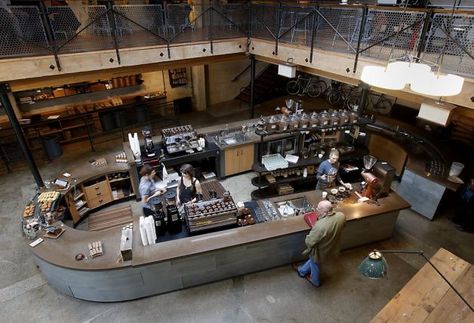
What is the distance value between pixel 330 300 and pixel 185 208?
2.79m

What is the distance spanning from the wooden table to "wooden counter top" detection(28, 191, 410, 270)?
4.94 ft

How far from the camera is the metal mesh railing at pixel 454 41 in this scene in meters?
4.67

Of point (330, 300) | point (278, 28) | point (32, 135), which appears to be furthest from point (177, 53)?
point (330, 300)

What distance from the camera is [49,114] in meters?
9.62

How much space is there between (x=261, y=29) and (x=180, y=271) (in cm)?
720

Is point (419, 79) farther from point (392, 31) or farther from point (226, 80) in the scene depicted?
point (226, 80)

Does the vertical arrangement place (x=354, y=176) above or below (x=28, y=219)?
below

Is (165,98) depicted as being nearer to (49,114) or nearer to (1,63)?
(49,114)

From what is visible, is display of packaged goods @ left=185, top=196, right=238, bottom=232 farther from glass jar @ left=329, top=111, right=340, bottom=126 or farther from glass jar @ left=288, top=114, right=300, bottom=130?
glass jar @ left=329, top=111, right=340, bottom=126

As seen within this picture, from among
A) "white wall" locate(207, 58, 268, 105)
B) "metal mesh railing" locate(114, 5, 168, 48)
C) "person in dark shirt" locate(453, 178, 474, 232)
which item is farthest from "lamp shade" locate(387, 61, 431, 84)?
"white wall" locate(207, 58, 268, 105)

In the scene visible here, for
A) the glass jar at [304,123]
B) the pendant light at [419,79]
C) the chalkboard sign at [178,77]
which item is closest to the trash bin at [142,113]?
the chalkboard sign at [178,77]

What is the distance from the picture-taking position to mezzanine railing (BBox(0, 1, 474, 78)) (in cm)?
510

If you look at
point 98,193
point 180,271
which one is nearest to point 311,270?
point 180,271

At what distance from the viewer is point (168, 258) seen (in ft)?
14.4
